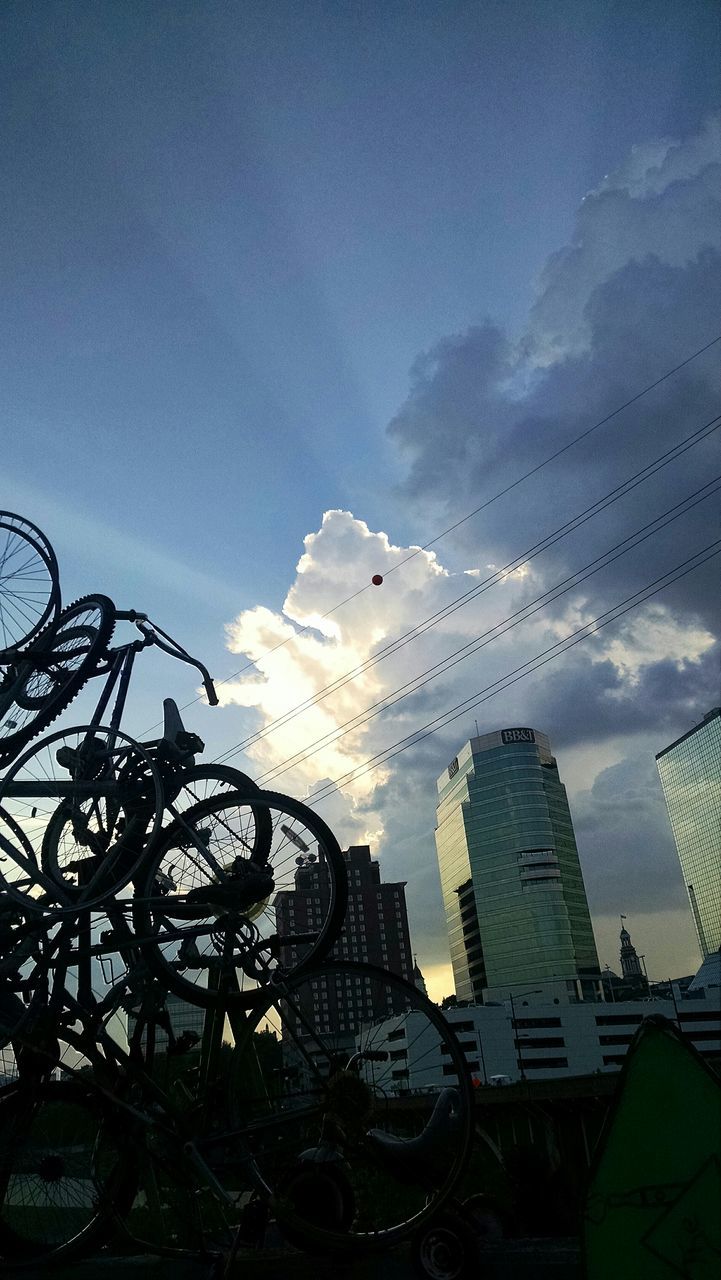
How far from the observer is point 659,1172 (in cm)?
291

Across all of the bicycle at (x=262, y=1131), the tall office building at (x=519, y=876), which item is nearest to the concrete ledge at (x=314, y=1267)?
the bicycle at (x=262, y=1131)

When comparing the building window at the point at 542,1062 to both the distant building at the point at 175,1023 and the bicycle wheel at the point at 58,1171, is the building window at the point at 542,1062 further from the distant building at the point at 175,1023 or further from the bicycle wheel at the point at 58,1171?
the bicycle wheel at the point at 58,1171

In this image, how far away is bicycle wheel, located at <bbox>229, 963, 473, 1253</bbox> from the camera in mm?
5148

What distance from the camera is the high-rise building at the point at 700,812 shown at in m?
175

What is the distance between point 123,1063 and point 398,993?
212 cm

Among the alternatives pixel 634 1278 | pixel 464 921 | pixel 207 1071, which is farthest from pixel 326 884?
pixel 464 921

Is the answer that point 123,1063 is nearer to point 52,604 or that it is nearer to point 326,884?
point 326,884

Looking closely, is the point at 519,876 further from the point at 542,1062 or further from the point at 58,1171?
the point at 58,1171

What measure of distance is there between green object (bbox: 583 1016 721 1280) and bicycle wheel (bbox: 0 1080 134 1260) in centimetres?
410

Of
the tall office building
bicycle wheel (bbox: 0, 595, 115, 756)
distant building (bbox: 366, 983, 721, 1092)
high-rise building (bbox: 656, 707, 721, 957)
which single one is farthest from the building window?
bicycle wheel (bbox: 0, 595, 115, 756)

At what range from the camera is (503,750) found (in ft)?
516

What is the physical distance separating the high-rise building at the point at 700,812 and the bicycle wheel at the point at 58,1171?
591 ft

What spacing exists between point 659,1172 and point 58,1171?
193 inches

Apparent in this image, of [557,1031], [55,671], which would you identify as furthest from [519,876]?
[55,671]
